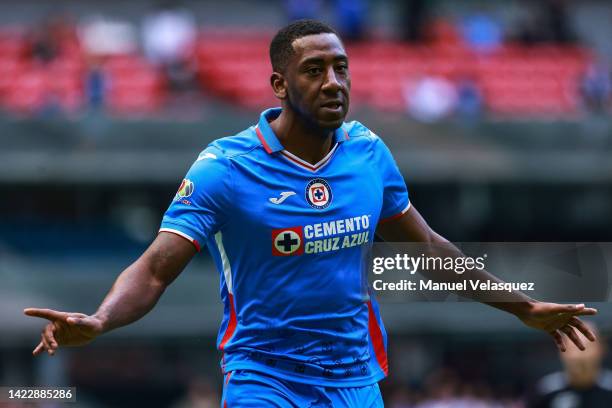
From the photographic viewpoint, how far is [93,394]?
1606 centimetres

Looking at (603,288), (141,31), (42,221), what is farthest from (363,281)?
(141,31)

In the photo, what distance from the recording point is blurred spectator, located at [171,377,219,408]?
13922 mm

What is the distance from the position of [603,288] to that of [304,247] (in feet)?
4.31

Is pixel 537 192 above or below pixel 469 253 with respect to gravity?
above

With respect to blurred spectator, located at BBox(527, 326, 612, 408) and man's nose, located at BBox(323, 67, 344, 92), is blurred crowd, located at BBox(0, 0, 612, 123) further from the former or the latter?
man's nose, located at BBox(323, 67, 344, 92)

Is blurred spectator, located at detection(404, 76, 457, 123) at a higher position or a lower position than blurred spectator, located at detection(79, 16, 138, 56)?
lower

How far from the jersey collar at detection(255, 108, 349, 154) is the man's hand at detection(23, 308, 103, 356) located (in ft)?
3.52

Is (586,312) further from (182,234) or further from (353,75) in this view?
(353,75)

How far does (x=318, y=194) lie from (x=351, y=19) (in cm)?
1605

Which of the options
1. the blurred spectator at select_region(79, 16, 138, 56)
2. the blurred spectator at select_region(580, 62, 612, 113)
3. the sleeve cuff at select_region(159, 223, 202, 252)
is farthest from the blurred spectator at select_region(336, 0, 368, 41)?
the sleeve cuff at select_region(159, 223, 202, 252)

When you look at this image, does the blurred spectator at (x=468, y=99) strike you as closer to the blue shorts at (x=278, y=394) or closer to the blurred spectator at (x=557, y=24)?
the blurred spectator at (x=557, y=24)

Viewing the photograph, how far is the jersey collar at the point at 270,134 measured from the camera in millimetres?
5113

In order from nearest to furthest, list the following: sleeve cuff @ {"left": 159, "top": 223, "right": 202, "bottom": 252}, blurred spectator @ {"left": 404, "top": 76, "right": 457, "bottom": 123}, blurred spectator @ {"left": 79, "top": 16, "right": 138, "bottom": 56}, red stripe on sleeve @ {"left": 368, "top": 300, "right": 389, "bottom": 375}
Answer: sleeve cuff @ {"left": 159, "top": 223, "right": 202, "bottom": 252} < red stripe on sleeve @ {"left": 368, "top": 300, "right": 389, "bottom": 375} < blurred spectator @ {"left": 404, "top": 76, "right": 457, "bottom": 123} < blurred spectator @ {"left": 79, "top": 16, "right": 138, "bottom": 56}

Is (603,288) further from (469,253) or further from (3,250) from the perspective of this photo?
(3,250)
